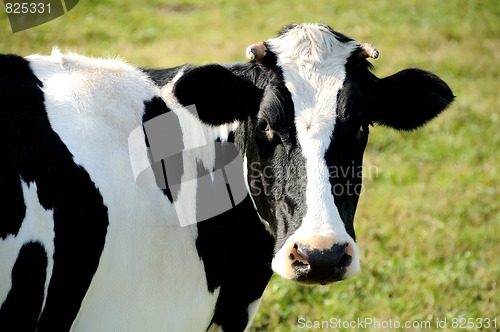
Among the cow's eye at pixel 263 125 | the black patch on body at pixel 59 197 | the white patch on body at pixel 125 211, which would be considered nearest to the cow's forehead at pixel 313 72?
the cow's eye at pixel 263 125

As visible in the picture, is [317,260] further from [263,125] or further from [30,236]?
[30,236]

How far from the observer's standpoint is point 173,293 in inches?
148

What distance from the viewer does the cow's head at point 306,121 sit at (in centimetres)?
345

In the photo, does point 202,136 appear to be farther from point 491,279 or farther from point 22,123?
point 491,279

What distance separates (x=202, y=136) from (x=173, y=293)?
86 centimetres

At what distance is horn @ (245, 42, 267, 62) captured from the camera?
3938mm

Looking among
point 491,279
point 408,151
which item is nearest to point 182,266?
point 491,279

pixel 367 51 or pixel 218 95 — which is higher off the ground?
pixel 367 51

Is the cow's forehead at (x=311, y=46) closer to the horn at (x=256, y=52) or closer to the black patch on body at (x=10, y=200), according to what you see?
the horn at (x=256, y=52)

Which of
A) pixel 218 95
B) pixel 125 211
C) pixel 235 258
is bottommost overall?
pixel 235 258

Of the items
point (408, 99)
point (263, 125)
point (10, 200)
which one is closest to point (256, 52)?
point (263, 125)

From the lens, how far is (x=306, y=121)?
367cm

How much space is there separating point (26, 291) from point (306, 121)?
1.50 metres

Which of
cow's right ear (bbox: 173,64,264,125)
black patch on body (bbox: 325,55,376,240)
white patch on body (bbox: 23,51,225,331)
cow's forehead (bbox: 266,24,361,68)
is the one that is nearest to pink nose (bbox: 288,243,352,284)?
black patch on body (bbox: 325,55,376,240)
